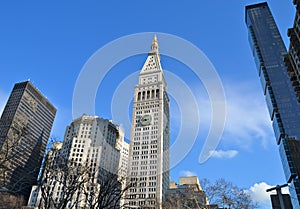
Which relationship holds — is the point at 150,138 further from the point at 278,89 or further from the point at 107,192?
the point at 107,192

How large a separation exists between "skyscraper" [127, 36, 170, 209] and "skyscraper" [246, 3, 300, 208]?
36936 millimetres

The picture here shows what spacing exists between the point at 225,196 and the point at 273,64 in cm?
8429

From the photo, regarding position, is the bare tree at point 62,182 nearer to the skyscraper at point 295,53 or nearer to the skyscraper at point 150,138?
the skyscraper at point 295,53

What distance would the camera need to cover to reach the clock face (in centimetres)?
8806

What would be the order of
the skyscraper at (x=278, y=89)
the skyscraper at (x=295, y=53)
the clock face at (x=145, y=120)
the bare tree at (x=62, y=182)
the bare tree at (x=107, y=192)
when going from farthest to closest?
the clock face at (x=145, y=120)
the skyscraper at (x=278, y=89)
the skyscraper at (x=295, y=53)
the bare tree at (x=107, y=192)
the bare tree at (x=62, y=182)

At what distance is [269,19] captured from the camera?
347ft

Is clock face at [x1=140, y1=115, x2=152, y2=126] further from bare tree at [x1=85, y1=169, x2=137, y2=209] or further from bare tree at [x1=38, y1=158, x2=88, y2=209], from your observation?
bare tree at [x1=38, y1=158, x2=88, y2=209]

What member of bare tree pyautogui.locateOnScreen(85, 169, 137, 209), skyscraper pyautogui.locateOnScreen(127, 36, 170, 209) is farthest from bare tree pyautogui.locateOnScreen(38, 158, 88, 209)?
skyscraper pyautogui.locateOnScreen(127, 36, 170, 209)

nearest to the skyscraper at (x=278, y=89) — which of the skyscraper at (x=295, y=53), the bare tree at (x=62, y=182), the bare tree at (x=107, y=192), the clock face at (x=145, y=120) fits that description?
the skyscraper at (x=295, y=53)

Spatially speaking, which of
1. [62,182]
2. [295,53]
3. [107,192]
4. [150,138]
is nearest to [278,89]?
[150,138]

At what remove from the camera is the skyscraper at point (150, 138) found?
2904 inches

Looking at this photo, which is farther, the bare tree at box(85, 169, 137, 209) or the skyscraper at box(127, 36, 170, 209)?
the skyscraper at box(127, 36, 170, 209)

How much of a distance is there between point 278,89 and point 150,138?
47913 millimetres

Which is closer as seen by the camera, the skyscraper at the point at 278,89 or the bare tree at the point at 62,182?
the bare tree at the point at 62,182
